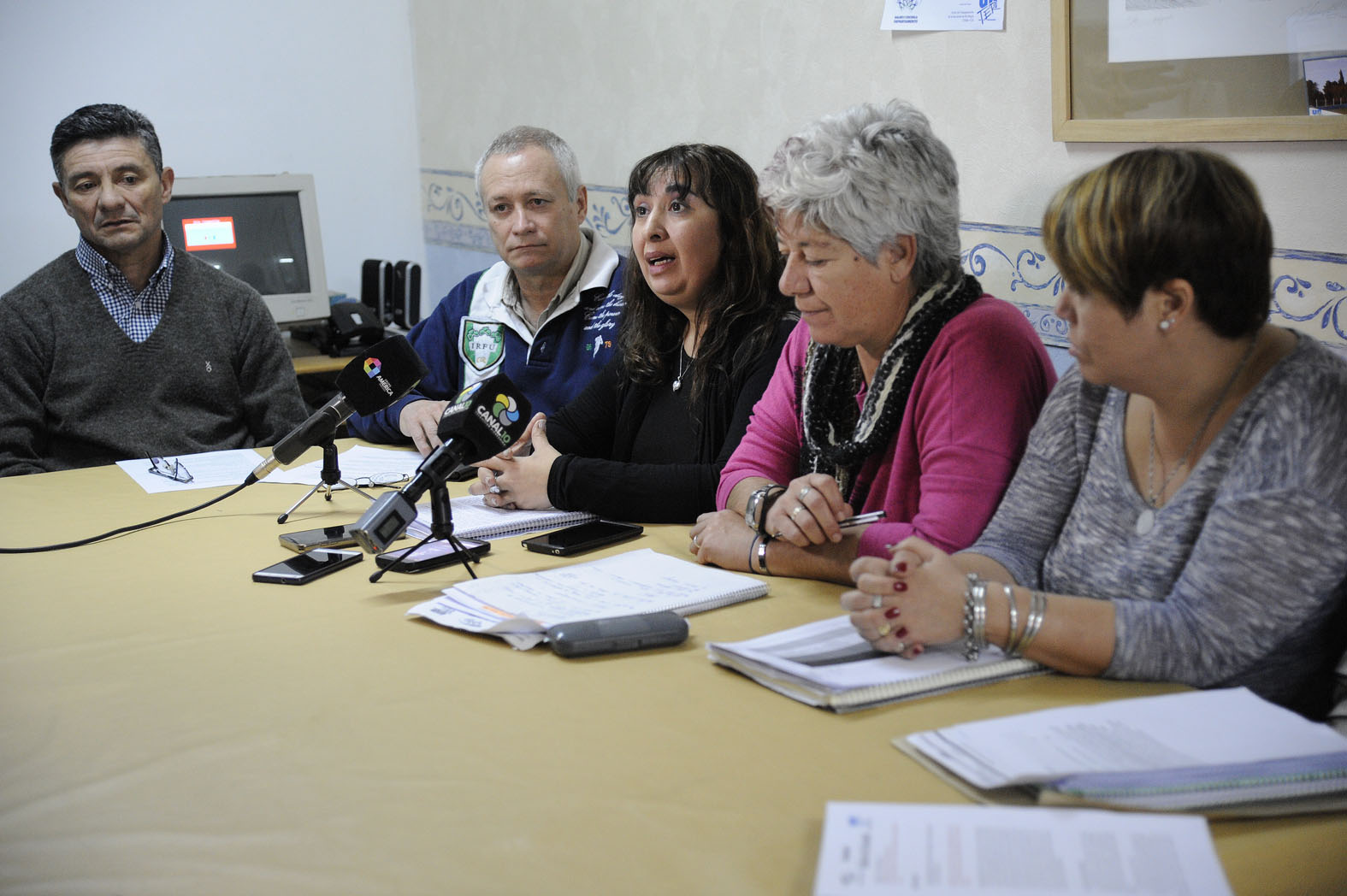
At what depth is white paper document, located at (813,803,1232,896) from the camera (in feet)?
2.95

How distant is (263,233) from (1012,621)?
3296 mm

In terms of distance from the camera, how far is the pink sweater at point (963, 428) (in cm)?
161

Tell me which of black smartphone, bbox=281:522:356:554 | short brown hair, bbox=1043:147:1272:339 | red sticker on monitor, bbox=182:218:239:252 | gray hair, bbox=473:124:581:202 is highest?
gray hair, bbox=473:124:581:202

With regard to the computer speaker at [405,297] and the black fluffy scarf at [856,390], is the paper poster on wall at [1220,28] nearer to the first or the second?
the black fluffy scarf at [856,390]

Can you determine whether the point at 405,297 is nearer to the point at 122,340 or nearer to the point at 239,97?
the point at 239,97

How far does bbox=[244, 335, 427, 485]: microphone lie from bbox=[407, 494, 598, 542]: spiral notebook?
21cm

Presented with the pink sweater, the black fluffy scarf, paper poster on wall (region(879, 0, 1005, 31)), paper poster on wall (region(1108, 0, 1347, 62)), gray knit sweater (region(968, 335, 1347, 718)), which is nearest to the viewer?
gray knit sweater (region(968, 335, 1347, 718))

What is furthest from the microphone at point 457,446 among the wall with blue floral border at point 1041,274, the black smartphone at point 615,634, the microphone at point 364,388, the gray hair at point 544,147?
the gray hair at point 544,147

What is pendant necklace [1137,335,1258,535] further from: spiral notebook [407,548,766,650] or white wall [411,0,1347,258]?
white wall [411,0,1347,258]

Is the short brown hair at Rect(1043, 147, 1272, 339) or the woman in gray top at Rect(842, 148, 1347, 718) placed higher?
the short brown hair at Rect(1043, 147, 1272, 339)

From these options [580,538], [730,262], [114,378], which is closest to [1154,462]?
[580,538]

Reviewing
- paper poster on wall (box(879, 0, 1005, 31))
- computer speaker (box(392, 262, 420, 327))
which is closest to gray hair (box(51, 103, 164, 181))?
computer speaker (box(392, 262, 420, 327))

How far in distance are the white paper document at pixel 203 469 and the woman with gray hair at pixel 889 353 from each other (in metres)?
1.14

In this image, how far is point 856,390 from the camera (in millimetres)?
1875
